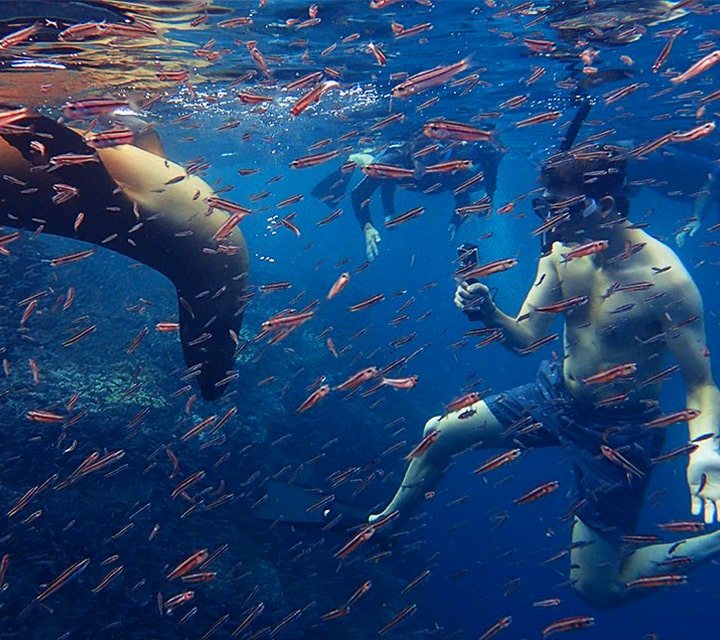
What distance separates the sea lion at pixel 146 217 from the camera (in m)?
4.18

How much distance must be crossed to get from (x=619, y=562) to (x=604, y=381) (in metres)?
2.67

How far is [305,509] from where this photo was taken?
801cm

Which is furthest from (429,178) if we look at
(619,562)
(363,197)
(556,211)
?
(619,562)

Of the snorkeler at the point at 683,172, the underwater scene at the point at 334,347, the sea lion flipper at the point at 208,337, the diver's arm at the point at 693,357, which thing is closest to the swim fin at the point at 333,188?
the underwater scene at the point at 334,347

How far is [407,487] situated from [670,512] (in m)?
19.5

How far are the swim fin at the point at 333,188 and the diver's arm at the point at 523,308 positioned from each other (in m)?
8.72

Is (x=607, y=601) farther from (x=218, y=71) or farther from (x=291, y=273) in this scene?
(x=291, y=273)

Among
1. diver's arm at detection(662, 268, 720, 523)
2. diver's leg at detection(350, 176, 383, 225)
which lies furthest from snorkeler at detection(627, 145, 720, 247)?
diver's arm at detection(662, 268, 720, 523)

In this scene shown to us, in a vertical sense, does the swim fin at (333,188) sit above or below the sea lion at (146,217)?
below

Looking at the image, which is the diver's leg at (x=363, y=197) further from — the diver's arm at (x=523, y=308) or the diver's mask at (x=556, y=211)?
the diver's mask at (x=556, y=211)

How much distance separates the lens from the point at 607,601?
6.11 metres

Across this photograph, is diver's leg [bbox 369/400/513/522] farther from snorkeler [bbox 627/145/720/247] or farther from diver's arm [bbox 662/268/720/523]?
snorkeler [bbox 627/145/720/247]

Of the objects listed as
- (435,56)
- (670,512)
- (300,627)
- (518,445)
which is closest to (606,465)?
(518,445)

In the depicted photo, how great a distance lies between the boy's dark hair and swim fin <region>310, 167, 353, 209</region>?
9.00m
